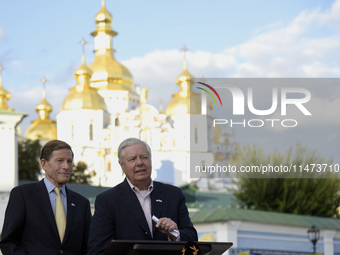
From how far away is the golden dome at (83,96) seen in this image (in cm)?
5847

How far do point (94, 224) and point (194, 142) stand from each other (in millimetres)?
54533

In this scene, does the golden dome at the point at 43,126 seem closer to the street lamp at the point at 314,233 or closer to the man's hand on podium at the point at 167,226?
the street lamp at the point at 314,233

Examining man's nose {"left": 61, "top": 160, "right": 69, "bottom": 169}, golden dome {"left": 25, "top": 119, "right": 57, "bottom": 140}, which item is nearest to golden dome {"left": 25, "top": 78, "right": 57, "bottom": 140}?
golden dome {"left": 25, "top": 119, "right": 57, "bottom": 140}

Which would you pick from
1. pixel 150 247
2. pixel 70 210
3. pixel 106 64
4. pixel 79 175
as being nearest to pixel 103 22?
pixel 106 64

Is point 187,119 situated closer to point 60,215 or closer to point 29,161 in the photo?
point 29,161

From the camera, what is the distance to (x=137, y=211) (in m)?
3.98

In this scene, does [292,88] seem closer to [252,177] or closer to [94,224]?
[252,177]

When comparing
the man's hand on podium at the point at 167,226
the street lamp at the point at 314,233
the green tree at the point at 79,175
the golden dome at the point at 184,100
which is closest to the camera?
the man's hand on podium at the point at 167,226

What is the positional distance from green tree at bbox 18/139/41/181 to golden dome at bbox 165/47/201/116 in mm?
15985

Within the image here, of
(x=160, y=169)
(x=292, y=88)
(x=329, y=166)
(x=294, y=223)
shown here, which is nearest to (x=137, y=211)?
(x=294, y=223)

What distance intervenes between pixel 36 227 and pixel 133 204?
625 mm

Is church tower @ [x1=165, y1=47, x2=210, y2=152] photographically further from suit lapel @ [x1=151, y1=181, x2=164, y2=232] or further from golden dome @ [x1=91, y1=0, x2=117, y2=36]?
suit lapel @ [x1=151, y1=181, x2=164, y2=232]

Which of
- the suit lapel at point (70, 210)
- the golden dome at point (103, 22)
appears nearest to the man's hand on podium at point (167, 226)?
the suit lapel at point (70, 210)

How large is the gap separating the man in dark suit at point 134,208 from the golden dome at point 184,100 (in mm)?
54604
